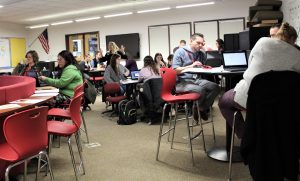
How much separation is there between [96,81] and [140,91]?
4.66 meters

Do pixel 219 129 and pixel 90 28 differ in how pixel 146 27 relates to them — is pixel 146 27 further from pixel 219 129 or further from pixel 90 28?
pixel 219 129

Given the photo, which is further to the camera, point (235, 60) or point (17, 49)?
point (17, 49)

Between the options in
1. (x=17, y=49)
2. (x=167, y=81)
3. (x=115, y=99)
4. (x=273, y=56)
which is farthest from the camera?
(x=17, y=49)

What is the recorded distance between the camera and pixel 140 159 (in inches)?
139

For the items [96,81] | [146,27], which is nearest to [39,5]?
[96,81]

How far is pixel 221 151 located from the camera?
11.7 feet

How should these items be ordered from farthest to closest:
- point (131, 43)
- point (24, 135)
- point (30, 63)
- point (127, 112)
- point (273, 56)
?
1. point (131, 43)
2. point (127, 112)
3. point (30, 63)
4. point (273, 56)
5. point (24, 135)

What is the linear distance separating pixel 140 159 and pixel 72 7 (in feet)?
27.7

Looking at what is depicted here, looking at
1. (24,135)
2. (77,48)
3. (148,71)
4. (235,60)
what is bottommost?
(24,135)

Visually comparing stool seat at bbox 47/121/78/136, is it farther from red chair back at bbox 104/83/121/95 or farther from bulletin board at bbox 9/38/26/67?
bulletin board at bbox 9/38/26/67

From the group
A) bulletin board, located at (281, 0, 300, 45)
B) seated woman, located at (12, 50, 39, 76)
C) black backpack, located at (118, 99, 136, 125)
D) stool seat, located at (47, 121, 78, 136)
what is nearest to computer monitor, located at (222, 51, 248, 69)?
bulletin board, located at (281, 0, 300, 45)

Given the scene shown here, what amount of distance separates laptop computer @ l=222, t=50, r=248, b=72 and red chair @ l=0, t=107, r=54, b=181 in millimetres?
2060

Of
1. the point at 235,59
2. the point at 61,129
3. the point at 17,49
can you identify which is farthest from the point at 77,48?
the point at 61,129

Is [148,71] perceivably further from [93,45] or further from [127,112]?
[93,45]
